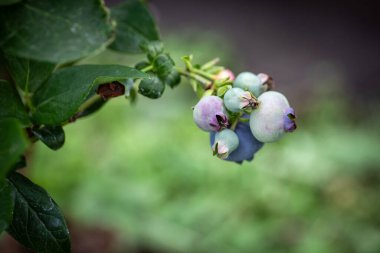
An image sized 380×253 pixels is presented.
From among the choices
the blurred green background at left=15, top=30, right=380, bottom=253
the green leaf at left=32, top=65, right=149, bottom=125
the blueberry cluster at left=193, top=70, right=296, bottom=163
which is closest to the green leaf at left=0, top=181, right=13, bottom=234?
the green leaf at left=32, top=65, right=149, bottom=125

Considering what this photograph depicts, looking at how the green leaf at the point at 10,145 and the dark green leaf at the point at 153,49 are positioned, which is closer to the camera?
the green leaf at the point at 10,145

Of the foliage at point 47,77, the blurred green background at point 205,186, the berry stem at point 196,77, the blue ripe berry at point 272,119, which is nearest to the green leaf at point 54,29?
the foliage at point 47,77

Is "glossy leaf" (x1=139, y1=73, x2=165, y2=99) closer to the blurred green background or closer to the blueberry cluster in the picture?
the blueberry cluster

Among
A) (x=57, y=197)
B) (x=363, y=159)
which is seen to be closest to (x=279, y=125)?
(x=57, y=197)

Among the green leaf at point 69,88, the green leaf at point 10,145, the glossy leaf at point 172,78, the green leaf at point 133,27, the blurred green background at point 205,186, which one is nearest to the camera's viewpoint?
the green leaf at point 10,145

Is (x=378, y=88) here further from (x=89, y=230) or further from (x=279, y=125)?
(x=279, y=125)

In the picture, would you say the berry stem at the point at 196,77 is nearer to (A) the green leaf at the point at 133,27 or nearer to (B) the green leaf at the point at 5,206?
(A) the green leaf at the point at 133,27

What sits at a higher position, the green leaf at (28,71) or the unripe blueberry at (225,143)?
the green leaf at (28,71)

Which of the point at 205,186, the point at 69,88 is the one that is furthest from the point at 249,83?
the point at 205,186

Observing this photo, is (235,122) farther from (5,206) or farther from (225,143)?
(5,206)
